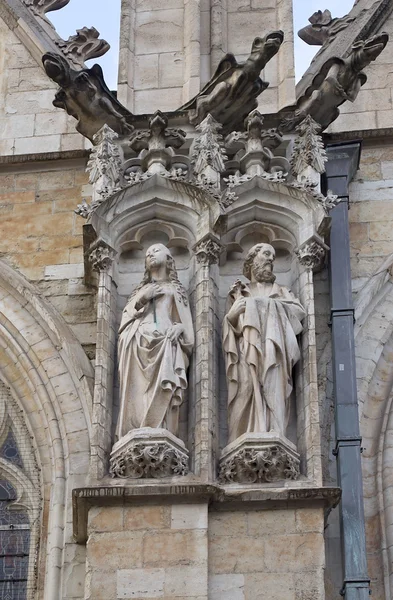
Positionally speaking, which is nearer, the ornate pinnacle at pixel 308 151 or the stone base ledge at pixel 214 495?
the stone base ledge at pixel 214 495

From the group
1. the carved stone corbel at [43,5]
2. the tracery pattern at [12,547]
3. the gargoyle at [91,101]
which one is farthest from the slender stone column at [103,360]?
the carved stone corbel at [43,5]

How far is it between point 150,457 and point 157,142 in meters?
2.86

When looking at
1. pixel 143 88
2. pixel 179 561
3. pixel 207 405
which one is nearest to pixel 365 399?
pixel 207 405

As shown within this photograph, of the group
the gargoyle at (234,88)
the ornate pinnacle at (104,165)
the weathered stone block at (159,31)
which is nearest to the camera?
the ornate pinnacle at (104,165)

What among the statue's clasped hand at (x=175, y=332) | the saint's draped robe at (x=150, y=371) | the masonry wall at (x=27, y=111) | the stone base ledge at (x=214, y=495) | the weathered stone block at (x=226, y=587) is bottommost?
the weathered stone block at (x=226, y=587)

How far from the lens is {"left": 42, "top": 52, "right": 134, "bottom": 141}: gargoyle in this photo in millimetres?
12891

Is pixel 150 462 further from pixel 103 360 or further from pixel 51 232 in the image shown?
pixel 51 232

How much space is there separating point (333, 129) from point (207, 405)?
3629 mm

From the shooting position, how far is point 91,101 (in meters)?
12.9

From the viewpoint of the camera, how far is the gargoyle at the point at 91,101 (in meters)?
12.9

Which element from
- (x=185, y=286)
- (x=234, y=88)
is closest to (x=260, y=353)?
(x=185, y=286)

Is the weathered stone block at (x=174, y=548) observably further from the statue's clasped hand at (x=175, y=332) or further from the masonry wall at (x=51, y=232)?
the masonry wall at (x=51, y=232)

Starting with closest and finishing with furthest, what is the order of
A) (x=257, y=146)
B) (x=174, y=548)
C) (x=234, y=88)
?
(x=174, y=548) < (x=257, y=146) < (x=234, y=88)

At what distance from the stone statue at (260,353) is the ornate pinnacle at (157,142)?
1317mm
